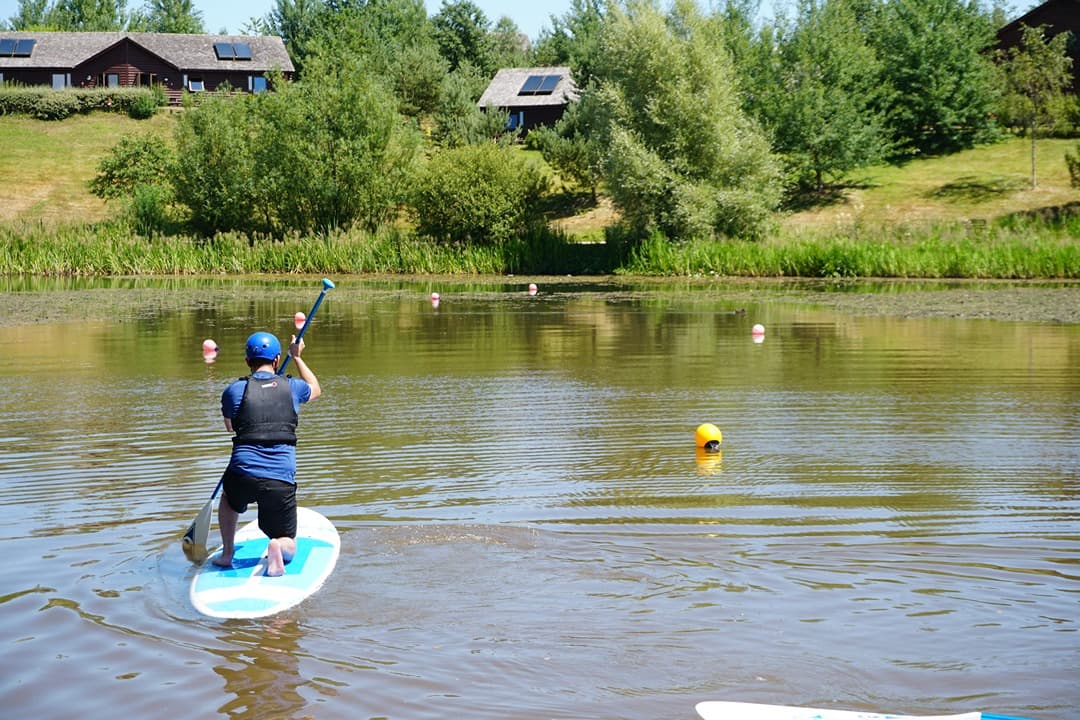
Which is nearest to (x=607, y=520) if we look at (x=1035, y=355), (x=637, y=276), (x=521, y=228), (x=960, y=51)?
(x=1035, y=355)

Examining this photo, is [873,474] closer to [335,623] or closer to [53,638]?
[335,623]

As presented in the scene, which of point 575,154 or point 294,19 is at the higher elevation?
point 294,19

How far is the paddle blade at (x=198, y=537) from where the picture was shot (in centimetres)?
817

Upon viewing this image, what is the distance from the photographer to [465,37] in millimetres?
92562

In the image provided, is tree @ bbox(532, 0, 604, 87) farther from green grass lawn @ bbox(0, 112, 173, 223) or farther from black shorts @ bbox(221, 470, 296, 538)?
black shorts @ bbox(221, 470, 296, 538)

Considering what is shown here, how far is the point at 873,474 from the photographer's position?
10602mm

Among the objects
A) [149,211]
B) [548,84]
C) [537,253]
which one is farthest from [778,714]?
[548,84]

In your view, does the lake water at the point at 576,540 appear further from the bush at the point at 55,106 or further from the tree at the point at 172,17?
the tree at the point at 172,17

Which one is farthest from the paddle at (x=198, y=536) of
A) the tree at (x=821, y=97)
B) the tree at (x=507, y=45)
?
the tree at (x=507, y=45)

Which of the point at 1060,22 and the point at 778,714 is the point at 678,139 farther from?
the point at 778,714

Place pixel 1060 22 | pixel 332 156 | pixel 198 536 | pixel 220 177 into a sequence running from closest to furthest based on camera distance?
pixel 198 536 < pixel 332 156 < pixel 220 177 < pixel 1060 22

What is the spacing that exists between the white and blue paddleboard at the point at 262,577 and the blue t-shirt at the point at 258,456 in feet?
1.76

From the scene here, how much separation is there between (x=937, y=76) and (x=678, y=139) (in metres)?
18.6

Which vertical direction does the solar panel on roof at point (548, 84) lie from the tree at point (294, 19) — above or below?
below
